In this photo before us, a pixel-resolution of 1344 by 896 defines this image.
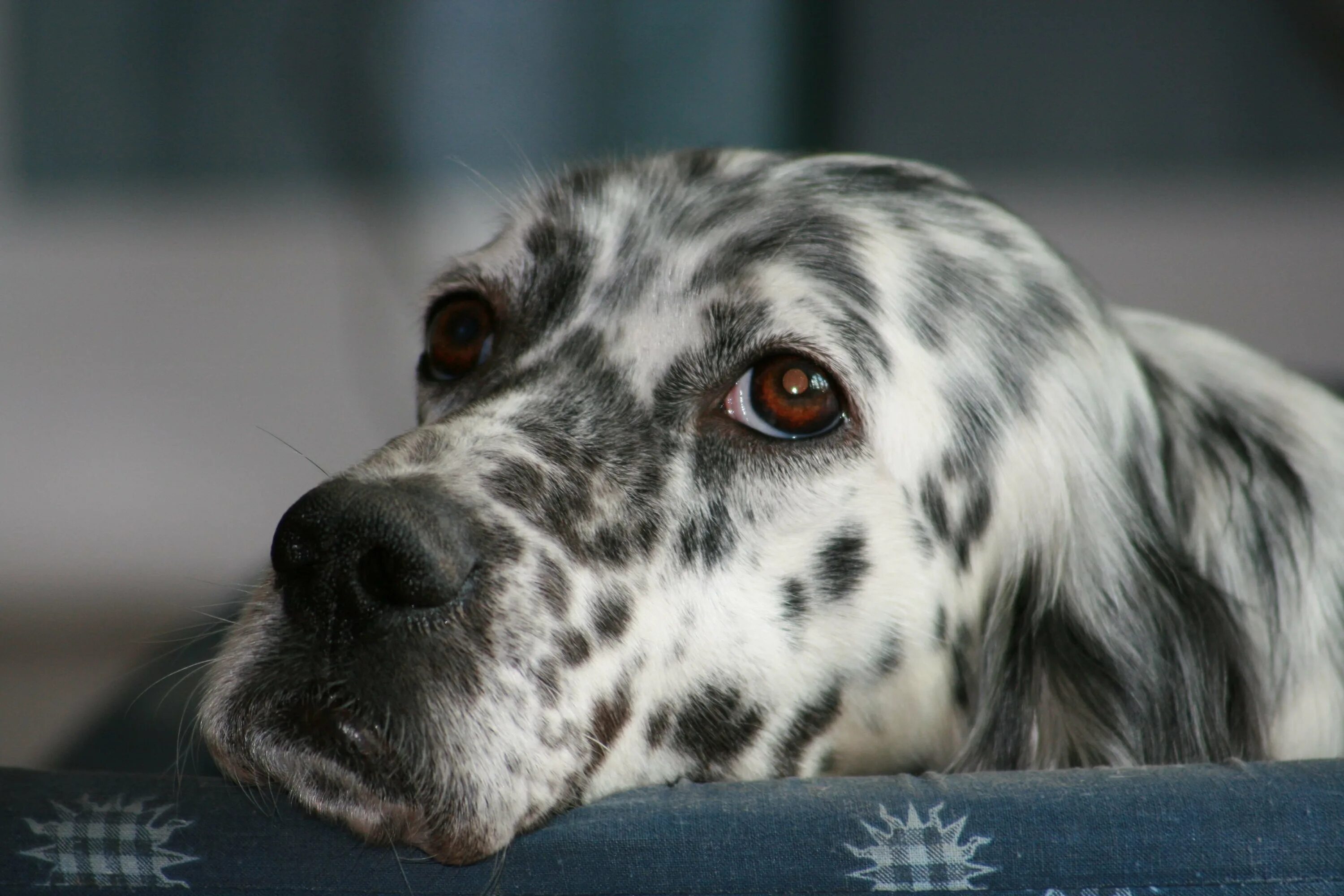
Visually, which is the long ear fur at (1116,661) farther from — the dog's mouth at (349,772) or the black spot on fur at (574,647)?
the dog's mouth at (349,772)

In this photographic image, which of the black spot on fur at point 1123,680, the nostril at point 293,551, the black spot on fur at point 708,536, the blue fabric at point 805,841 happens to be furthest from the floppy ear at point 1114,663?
the nostril at point 293,551

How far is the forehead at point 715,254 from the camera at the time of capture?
1.72m

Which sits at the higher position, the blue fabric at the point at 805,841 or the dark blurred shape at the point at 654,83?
the dark blurred shape at the point at 654,83

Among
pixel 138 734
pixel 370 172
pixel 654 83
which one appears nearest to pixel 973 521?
pixel 138 734

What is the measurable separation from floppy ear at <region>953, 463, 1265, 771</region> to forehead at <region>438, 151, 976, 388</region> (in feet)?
1.43

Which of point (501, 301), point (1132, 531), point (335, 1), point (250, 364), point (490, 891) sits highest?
point (335, 1)

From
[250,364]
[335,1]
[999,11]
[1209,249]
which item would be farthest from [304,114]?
[1209,249]

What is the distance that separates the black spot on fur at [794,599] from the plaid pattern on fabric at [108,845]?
79 cm

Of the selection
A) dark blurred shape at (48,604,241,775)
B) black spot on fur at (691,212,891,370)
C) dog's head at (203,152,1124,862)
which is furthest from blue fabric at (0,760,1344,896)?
dark blurred shape at (48,604,241,775)

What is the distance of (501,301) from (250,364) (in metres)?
4.06

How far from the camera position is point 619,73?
17.7 feet

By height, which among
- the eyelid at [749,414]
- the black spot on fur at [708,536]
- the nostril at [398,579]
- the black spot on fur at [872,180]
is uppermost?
the black spot on fur at [872,180]

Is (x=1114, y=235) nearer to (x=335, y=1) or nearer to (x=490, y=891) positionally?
(x=335, y=1)

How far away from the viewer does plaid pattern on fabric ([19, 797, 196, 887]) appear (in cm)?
110
